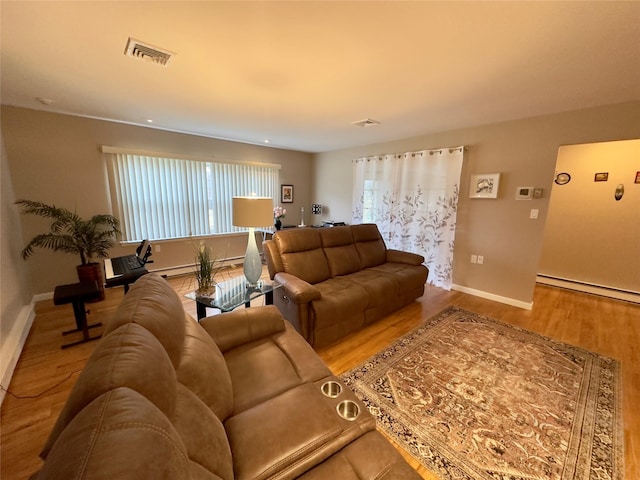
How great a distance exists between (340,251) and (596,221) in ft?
→ 12.8

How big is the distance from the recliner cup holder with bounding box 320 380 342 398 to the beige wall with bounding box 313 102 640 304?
3.13m

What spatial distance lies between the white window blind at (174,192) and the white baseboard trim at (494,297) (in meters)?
3.97

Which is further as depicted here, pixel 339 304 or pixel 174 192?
pixel 174 192

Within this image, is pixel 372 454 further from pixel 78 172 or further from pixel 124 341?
pixel 78 172

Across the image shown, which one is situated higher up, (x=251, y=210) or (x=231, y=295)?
(x=251, y=210)

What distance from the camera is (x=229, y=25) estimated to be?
4.73ft

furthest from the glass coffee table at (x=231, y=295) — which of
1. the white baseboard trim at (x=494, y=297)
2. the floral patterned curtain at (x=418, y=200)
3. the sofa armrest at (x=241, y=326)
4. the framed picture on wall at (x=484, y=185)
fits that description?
the framed picture on wall at (x=484, y=185)

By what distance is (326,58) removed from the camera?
5.75 ft

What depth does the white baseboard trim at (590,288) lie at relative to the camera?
134 inches

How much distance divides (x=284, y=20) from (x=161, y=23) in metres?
0.72

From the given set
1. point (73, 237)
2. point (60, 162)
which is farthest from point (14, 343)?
point (60, 162)

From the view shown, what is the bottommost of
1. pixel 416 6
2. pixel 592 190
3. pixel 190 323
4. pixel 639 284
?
pixel 639 284

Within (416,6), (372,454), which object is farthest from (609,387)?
(416,6)

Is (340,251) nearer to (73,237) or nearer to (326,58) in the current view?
(326,58)
